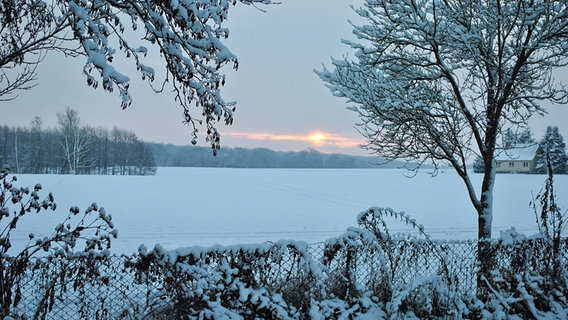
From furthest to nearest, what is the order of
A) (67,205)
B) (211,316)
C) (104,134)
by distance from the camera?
(104,134), (67,205), (211,316)

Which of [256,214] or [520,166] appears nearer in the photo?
[256,214]

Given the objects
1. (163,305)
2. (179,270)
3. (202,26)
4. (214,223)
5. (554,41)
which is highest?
(554,41)

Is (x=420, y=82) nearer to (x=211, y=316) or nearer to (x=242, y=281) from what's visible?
(x=242, y=281)

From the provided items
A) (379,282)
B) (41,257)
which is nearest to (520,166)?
(379,282)

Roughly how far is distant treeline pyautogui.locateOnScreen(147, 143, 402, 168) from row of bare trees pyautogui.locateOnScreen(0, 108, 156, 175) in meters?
19.1

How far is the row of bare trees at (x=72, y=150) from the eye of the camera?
189ft

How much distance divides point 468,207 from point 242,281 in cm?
2338

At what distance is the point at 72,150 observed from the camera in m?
59.5

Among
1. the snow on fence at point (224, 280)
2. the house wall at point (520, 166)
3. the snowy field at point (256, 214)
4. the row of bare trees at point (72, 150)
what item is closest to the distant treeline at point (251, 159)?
the row of bare trees at point (72, 150)

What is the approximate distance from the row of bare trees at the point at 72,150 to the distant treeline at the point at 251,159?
19072 mm

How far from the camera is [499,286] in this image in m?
3.95

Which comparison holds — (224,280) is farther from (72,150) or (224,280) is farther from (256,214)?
(72,150)

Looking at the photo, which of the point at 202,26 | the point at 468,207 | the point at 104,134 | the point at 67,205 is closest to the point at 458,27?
the point at 202,26

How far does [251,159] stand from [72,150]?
184 feet
